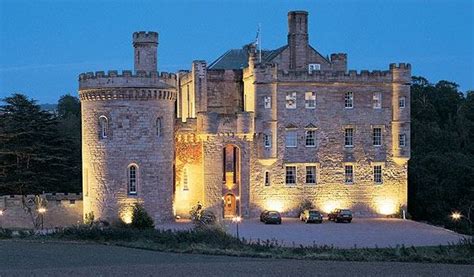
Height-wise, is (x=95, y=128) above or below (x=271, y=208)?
above

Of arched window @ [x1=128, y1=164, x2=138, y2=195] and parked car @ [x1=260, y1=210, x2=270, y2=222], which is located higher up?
arched window @ [x1=128, y1=164, x2=138, y2=195]

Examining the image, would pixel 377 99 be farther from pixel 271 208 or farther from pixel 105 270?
pixel 105 270

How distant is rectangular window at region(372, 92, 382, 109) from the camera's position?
168 feet

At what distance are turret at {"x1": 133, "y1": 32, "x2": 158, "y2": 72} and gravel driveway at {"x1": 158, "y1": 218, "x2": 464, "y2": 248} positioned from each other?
9363 millimetres

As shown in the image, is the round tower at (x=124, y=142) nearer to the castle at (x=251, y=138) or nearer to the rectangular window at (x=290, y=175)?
the castle at (x=251, y=138)

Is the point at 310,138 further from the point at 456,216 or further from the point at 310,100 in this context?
the point at 456,216

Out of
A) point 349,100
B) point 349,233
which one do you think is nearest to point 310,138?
point 349,100

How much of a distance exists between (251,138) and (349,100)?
669 cm

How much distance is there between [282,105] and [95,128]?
11.4 m

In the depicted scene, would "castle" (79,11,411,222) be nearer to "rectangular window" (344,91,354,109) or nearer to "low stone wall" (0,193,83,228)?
"rectangular window" (344,91,354,109)

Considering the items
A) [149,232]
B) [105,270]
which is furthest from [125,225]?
[105,270]

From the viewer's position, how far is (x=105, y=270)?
90.7 ft

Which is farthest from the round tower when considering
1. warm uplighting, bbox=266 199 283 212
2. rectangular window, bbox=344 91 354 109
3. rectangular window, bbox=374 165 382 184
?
rectangular window, bbox=374 165 382 184

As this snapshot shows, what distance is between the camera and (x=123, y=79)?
45.9 metres
